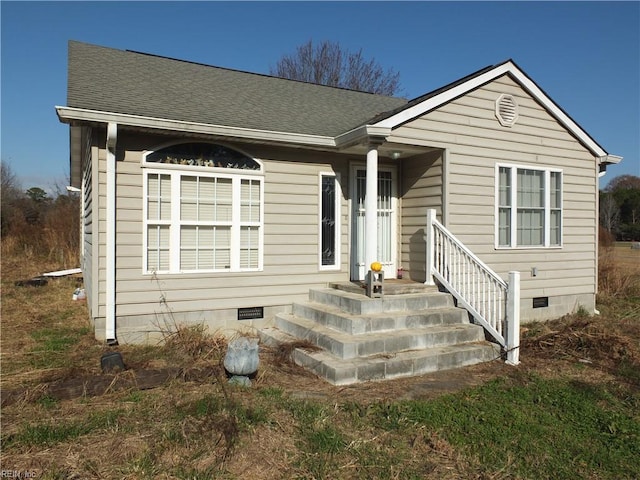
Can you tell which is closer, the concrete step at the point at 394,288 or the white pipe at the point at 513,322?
the white pipe at the point at 513,322

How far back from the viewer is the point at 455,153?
23.7 feet

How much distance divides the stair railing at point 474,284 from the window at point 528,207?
1477 millimetres

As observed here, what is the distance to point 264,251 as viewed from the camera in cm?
687

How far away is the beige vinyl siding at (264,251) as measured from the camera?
590cm

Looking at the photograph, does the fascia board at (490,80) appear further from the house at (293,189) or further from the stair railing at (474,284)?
the stair railing at (474,284)

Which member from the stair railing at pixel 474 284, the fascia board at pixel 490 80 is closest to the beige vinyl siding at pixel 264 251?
the fascia board at pixel 490 80

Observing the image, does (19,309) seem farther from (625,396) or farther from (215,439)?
(625,396)

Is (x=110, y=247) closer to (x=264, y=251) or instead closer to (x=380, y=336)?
(x=264, y=251)

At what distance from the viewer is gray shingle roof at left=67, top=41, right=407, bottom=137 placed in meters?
6.15

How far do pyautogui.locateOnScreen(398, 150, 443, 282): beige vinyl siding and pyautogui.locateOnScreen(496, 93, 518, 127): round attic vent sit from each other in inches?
57.9

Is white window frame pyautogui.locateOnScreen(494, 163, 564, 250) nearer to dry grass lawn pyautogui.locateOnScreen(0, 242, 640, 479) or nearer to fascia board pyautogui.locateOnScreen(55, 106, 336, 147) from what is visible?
dry grass lawn pyautogui.locateOnScreen(0, 242, 640, 479)

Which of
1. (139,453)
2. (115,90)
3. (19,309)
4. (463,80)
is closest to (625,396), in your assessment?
(139,453)

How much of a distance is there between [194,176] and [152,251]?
123 cm

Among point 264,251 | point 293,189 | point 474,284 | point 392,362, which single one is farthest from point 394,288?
point 293,189
